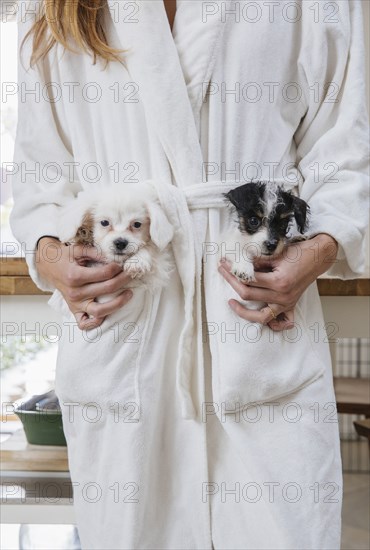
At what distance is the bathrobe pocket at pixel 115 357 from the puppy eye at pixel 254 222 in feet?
0.49

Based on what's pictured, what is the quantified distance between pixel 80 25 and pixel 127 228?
28cm

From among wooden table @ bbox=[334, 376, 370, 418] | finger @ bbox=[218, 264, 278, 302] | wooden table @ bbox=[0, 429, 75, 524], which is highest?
finger @ bbox=[218, 264, 278, 302]

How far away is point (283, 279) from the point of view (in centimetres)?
81

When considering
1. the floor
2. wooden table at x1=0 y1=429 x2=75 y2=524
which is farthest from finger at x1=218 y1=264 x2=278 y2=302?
the floor

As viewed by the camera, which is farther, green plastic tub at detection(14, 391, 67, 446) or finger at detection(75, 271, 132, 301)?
green plastic tub at detection(14, 391, 67, 446)

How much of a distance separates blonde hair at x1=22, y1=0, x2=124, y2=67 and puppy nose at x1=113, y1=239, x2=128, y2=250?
25cm

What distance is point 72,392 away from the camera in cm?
87

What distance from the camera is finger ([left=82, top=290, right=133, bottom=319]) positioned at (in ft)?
2.73

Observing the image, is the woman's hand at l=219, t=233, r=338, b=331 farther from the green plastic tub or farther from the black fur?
the green plastic tub

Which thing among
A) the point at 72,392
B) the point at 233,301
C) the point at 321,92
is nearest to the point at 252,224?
the point at 233,301

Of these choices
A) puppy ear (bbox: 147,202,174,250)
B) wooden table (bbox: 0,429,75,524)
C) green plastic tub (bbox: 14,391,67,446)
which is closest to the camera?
puppy ear (bbox: 147,202,174,250)

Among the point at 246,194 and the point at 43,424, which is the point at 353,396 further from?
the point at 246,194

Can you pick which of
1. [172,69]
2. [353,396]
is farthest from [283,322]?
[353,396]

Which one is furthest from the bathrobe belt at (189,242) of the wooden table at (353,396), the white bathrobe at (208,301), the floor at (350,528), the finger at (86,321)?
the wooden table at (353,396)
